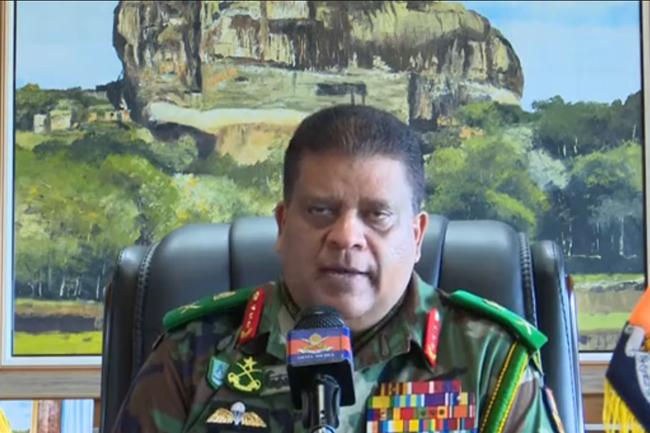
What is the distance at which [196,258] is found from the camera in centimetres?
141

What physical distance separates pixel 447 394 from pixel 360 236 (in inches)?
10.2

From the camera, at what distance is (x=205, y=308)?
1244 millimetres

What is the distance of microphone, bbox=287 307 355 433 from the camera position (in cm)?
75

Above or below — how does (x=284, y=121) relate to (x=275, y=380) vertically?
above

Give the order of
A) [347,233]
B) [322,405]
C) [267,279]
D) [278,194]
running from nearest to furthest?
[322,405] → [347,233] → [267,279] → [278,194]

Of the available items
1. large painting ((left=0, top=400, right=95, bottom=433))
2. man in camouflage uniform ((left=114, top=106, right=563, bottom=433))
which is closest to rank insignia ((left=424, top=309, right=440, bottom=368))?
man in camouflage uniform ((left=114, top=106, right=563, bottom=433))

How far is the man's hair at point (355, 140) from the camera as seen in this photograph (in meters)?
1.12

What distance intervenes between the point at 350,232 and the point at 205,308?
31cm

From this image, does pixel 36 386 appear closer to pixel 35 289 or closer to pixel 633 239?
pixel 35 289

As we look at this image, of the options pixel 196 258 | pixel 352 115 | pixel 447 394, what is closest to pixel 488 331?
pixel 447 394

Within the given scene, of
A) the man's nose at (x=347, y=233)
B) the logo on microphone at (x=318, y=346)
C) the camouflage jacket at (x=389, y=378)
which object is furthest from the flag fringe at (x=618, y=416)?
the logo on microphone at (x=318, y=346)

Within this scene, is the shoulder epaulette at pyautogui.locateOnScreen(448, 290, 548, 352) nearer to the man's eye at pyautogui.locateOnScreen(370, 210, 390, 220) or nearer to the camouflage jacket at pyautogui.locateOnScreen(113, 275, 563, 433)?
the camouflage jacket at pyautogui.locateOnScreen(113, 275, 563, 433)

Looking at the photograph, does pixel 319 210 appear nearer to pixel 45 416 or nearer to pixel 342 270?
pixel 342 270

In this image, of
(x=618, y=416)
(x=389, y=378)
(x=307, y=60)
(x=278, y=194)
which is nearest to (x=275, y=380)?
(x=389, y=378)
